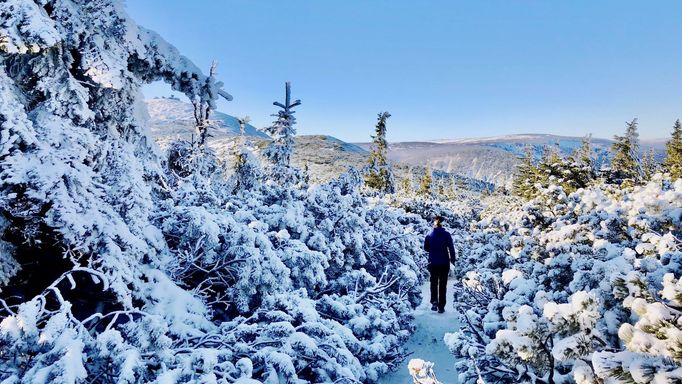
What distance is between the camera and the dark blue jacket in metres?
8.19

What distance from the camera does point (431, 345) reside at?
23.1ft

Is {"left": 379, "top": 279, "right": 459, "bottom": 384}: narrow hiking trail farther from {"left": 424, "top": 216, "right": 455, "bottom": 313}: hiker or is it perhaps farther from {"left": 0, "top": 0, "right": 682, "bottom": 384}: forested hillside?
{"left": 424, "top": 216, "right": 455, "bottom": 313}: hiker

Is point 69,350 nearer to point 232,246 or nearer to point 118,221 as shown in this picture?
point 118,221

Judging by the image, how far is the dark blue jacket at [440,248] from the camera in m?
8.19

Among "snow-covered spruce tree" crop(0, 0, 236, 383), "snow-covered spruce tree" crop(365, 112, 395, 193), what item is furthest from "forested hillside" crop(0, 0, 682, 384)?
"snow-covered spruce tree" crop(365, 112, 395, 193)

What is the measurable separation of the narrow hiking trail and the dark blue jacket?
1029 mm

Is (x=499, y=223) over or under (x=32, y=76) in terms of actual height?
under

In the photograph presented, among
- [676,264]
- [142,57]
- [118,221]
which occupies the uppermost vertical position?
[142,57]

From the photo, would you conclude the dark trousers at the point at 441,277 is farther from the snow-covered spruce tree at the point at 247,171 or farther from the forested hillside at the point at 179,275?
the snow-covered spruce tree at the point at 247,171

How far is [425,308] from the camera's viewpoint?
8750 millimetres

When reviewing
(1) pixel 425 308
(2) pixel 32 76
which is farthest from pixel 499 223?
(2) pixel 32 76

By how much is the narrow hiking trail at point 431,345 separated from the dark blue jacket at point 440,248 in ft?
3.38

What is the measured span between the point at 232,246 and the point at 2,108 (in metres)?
2.73

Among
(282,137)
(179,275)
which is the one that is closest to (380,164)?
(282,137)
